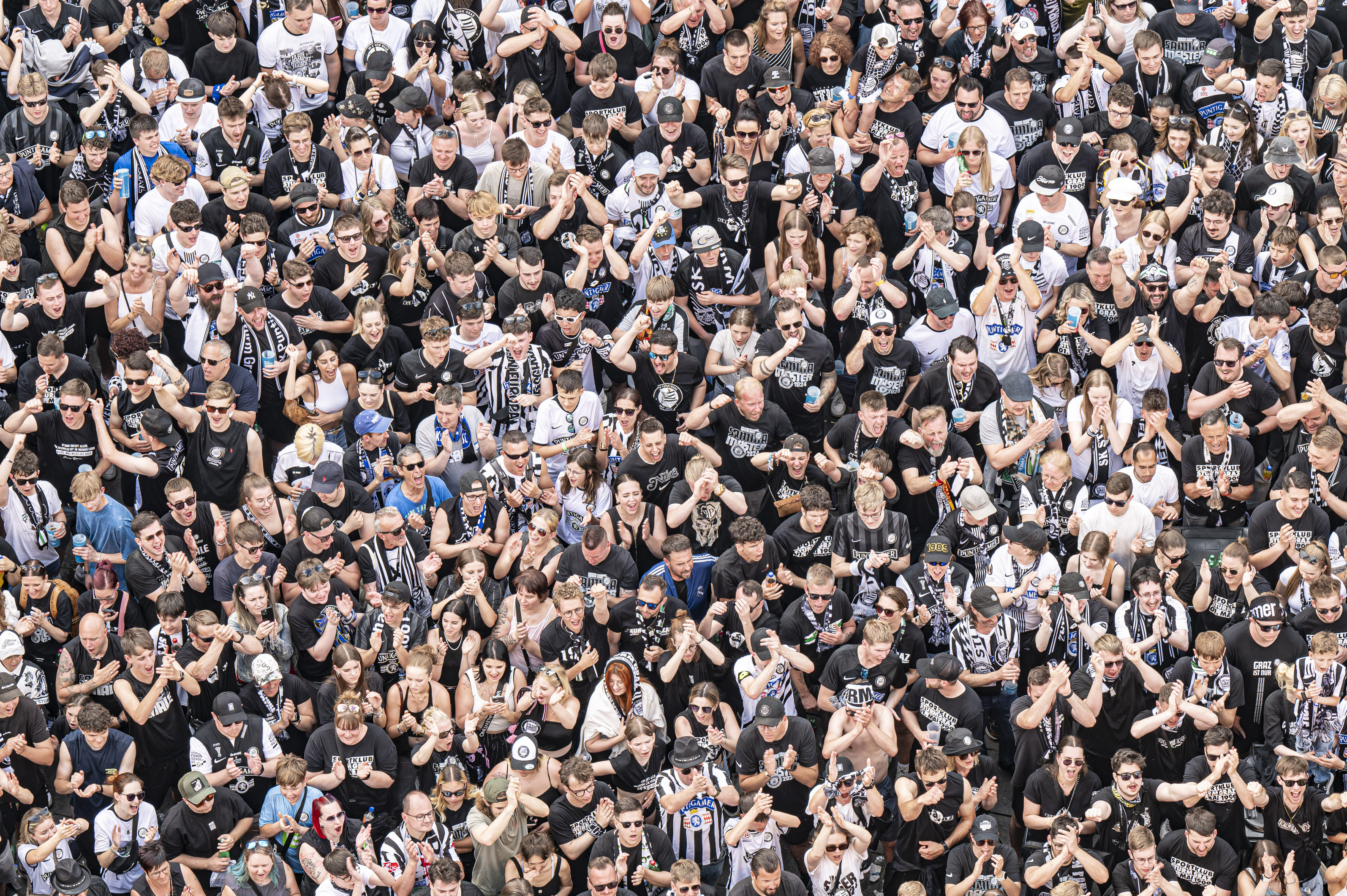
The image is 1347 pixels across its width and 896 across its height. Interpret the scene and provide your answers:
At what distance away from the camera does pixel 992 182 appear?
2086 centimetres

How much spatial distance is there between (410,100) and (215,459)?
4095 mm

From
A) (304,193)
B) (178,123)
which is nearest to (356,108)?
(304,193)

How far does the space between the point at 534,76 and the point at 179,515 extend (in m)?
5.86

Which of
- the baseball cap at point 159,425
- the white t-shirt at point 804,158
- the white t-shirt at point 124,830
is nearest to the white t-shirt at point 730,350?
the white t-shirt at point 804,158

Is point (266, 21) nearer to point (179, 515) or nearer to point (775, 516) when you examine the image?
point (179, 515)

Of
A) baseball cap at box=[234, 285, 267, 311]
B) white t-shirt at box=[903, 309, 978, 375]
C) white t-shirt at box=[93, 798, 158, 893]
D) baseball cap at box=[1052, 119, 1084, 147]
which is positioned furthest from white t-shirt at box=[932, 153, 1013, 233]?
white t-shirt at box=[93, 798, 158, 893]

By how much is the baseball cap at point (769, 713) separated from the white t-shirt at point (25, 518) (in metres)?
5.95

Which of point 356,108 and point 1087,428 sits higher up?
point 356,108

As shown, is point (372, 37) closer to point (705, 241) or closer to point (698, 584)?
point (705, 241)

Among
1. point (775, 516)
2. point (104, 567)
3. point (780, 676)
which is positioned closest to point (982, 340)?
point (775, 516)

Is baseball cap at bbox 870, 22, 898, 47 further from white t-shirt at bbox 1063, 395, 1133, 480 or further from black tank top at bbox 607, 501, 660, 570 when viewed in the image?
black tank top at bbox 607, 501, 660, 570

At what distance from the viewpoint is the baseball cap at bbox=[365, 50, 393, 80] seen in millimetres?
21062

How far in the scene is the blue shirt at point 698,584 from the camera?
18.5 m

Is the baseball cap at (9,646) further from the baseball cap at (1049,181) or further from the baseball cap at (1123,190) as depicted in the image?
the baseball cap at (1123,190)
